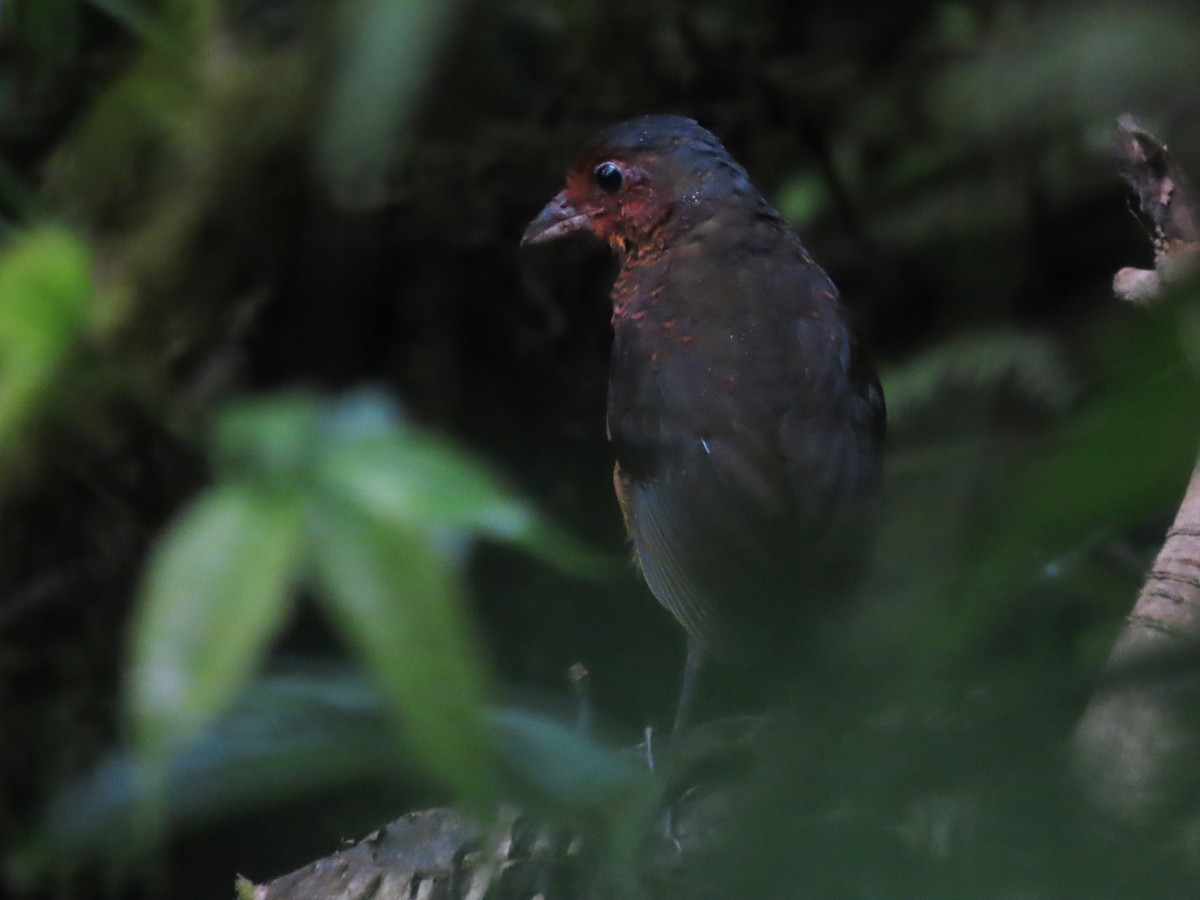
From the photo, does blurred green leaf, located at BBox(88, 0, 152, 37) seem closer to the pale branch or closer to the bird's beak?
the bird's beak

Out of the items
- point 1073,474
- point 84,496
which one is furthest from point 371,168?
point 1073,474

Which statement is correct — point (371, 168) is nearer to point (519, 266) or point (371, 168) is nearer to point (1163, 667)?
point (519, 266)

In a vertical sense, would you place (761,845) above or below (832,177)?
above

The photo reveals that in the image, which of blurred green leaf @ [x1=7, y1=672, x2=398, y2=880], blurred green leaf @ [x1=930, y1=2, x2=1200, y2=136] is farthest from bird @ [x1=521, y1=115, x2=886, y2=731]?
blurred green leaf @ [x1=930, y1=2, x2=1200, y2=136]

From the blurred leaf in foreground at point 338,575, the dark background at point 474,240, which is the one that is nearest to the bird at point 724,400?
the dark background at point 474,240

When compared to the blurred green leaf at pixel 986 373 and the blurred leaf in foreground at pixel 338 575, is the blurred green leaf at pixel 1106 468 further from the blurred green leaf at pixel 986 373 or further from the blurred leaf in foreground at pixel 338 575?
the blurred green leaf at pixel 986 373

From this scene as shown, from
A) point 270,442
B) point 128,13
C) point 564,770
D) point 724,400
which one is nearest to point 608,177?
point 724,400
